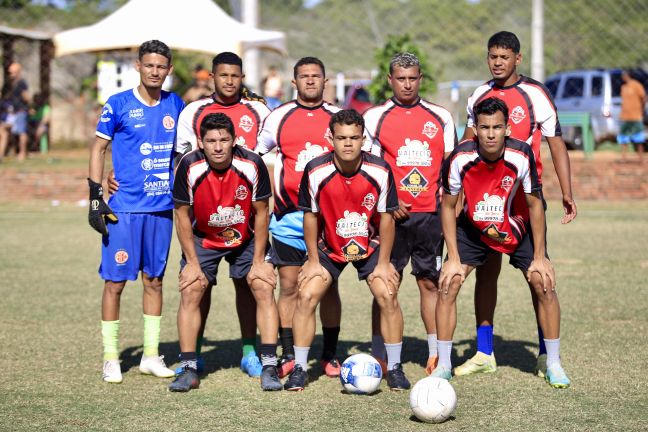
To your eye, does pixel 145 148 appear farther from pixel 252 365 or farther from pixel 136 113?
pixel 252 365

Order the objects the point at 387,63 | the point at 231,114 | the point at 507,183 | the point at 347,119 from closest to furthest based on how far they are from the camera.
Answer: the point at 347,119 → the point at 507,183 → the point at 231,114 → the point at 387,63

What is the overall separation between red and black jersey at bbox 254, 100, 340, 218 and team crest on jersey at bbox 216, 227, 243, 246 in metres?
0.38

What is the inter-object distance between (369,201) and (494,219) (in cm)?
87

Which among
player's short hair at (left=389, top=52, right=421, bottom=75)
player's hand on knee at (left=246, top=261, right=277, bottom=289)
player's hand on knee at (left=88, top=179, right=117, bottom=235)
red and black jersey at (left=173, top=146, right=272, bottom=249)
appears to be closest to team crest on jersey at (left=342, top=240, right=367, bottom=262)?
player's hand on knee at (left=246, top=261, right=277, bottom=289)

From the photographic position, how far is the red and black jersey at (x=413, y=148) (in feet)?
23.2

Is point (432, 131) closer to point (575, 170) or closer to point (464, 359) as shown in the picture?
point (464, 359)

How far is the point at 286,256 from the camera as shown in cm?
708

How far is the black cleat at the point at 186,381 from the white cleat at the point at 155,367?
329 millimetres

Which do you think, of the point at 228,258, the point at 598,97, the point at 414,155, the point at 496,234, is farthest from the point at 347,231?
the point at 598,97

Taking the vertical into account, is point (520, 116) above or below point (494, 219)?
above

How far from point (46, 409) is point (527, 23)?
67.1 ft

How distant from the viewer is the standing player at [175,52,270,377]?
23.1 feet

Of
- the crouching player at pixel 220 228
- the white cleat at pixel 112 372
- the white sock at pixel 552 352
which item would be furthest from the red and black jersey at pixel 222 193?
the white sock at pixel 552 352

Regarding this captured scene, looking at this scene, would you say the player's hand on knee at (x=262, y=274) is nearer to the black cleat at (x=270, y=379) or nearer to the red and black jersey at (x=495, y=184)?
the black cleat at (x=270, y=379)
